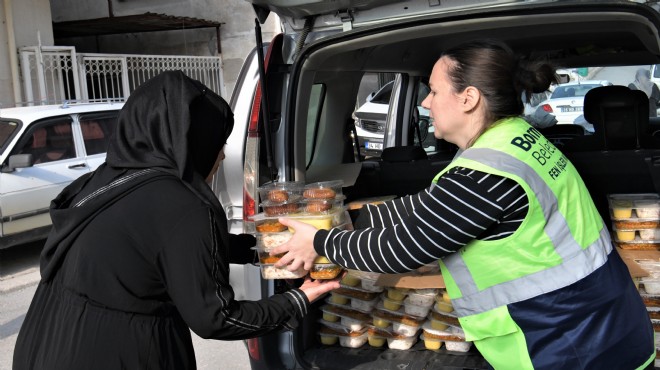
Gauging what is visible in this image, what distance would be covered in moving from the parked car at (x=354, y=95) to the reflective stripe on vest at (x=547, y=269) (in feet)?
3.12

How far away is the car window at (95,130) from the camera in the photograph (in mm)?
8727

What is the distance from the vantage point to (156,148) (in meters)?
1.86

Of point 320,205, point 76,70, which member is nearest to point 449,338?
point 320,205

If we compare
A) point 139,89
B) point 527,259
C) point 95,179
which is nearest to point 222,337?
point 95,179

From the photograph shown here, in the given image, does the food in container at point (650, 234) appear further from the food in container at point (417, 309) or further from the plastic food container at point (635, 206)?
the food in container at point (417, 309)

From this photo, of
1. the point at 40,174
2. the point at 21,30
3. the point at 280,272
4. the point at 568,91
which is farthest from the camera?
the point at 21,30

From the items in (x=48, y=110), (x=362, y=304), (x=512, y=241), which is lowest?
(x=362, y=304)

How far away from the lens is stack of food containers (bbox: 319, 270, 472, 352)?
3.09 metres

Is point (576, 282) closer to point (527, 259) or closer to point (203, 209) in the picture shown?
point (527, 259)

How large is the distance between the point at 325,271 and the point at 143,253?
680mm

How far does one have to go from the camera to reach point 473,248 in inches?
72.5

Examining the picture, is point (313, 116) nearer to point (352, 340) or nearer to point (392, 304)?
point (392, 304)

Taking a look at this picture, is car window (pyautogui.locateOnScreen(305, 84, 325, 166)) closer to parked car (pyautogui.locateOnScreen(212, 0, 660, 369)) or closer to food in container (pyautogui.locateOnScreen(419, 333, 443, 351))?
parked car (pyautogui.locateOnScreen(212, 0, 660, 369))

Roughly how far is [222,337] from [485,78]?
1.07m
